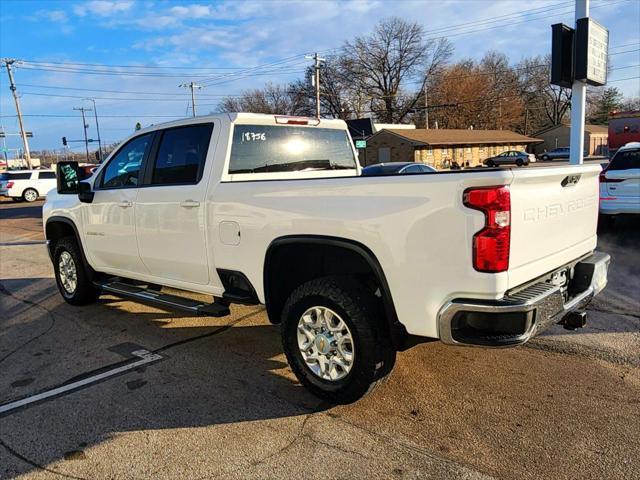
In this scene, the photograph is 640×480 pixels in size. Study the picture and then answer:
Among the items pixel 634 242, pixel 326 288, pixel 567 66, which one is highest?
pixel 567 66

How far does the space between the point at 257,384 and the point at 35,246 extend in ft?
33.2

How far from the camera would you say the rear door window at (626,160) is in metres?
9.33

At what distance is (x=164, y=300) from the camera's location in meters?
4.89

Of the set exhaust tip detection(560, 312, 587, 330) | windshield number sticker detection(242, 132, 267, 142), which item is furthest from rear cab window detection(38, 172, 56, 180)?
exhaust tip detection(560, 312, 587, 330)

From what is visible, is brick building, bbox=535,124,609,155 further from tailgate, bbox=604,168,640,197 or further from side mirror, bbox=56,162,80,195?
side mirror, bbox=56,162,80,195

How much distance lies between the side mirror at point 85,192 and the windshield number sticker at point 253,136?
2061 millimetres

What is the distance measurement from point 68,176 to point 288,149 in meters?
2.60

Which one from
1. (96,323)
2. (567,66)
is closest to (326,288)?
(96,323)

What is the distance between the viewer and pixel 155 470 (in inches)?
117

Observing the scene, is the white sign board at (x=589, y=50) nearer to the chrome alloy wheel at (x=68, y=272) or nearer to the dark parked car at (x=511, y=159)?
the chrome alloy wheel at (x=68, y=272)

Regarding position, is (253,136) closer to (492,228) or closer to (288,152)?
(288,152)

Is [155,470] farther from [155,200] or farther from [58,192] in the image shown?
[58,192]

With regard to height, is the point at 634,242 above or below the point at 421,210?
below

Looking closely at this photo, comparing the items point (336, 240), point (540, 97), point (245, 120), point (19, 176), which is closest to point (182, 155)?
point (245, 120)
